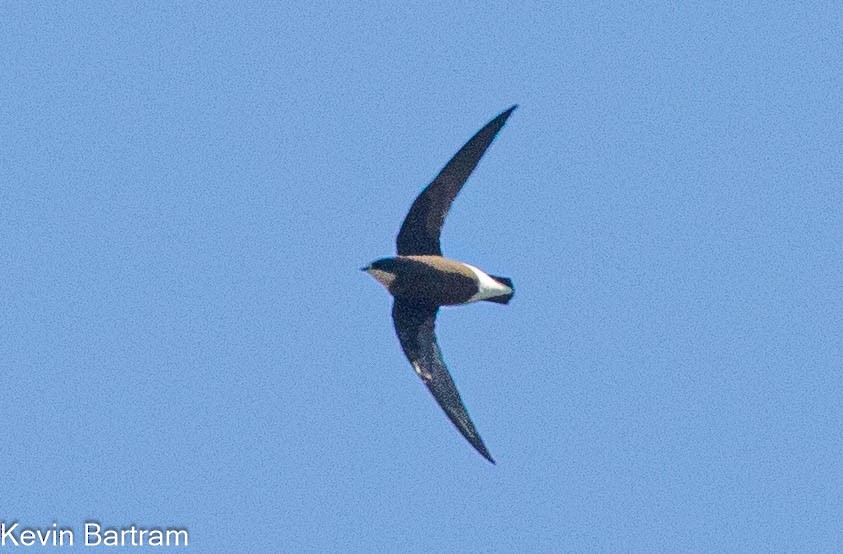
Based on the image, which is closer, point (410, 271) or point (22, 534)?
point (22, 534)

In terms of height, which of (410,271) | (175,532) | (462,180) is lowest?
(175,532)

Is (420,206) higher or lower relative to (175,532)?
higher

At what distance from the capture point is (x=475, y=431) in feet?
48.2

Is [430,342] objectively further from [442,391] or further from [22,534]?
[22,534]

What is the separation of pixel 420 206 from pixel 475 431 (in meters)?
2.30

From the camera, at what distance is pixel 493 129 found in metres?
15.1

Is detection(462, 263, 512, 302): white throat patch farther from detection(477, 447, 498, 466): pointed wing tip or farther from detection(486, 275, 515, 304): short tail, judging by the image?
detection(477, 447, 498, 466): pointed wing tip

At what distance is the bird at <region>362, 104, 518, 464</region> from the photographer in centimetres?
1490

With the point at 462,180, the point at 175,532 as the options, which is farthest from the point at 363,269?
the point at 175,532

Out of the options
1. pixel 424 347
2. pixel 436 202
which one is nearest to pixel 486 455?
pixel 424 347

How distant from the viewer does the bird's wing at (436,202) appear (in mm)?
15227

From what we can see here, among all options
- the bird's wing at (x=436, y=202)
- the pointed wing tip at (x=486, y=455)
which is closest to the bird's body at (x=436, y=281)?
the bird's wing at (x=436, y=202)

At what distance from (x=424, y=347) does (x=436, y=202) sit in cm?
141

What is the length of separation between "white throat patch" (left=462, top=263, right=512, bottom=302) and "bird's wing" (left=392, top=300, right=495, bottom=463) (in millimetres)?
571
